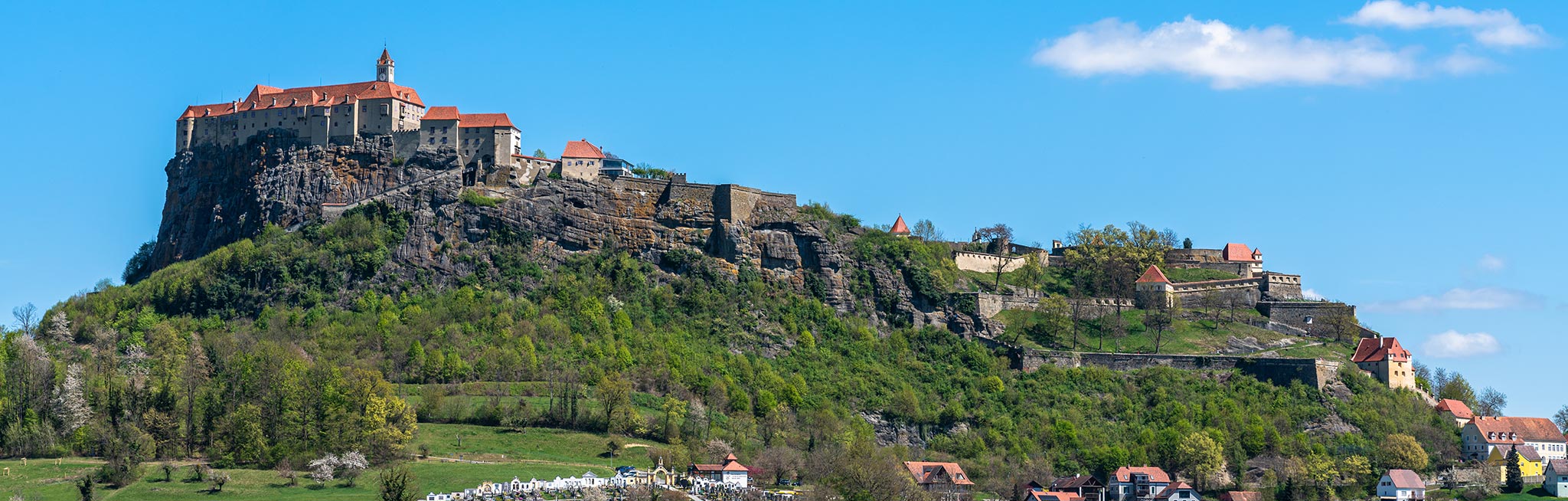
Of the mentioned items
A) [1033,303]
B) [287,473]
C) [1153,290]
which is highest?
[1153,290]

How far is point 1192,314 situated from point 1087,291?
889 cm

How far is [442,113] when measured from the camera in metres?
139

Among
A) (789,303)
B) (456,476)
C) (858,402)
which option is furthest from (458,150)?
(456,476)

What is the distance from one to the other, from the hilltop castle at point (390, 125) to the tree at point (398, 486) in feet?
135

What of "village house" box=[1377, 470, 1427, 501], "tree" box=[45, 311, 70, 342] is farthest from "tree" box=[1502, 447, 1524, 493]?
"tree" box=[45, 311, 70, 342]

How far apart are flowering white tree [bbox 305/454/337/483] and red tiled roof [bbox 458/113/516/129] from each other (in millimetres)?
41153

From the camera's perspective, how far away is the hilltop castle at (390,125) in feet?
454

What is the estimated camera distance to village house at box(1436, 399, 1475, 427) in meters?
129

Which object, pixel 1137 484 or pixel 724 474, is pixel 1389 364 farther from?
pixel 724 474

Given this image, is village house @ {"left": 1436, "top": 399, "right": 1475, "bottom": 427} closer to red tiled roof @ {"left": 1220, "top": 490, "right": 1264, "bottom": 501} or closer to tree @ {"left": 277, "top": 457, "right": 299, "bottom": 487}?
red tiled roof @ {"left": 1220, "top": 490, "right": 1264, "bottom": 501}

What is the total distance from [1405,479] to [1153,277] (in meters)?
36.6

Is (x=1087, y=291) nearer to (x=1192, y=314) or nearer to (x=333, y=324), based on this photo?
(x=1192, y=314)

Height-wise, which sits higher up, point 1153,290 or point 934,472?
point 1153,290

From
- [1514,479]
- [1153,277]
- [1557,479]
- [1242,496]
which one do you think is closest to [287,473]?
[1242,496]
